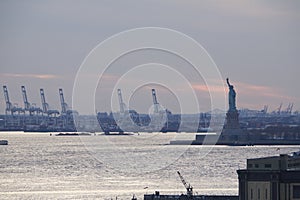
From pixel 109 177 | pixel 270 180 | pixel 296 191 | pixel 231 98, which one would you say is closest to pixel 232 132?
pixel 231 98

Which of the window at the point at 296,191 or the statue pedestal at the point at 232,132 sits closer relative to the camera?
the window at the point at 296,191

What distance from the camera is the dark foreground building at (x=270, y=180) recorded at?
18562mm

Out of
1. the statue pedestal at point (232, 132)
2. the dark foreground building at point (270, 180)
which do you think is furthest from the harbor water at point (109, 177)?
the statue pedestal at point (232, 132)

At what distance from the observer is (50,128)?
449 ft

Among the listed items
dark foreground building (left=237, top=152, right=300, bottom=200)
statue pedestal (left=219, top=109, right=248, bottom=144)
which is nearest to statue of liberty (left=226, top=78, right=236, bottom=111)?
statue pedestal (left=219, top=109, right=248, bottom=144)

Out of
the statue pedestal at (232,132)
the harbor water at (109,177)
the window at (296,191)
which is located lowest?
the harbor water at (109,177)

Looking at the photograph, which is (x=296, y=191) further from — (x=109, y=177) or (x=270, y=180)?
(x=109, y=177)

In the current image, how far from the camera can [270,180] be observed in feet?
61.3

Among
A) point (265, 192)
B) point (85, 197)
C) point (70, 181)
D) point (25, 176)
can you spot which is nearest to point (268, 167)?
point (265, 192)

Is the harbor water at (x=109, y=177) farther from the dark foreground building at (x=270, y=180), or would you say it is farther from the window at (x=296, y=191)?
the window at (x=296, y=191)

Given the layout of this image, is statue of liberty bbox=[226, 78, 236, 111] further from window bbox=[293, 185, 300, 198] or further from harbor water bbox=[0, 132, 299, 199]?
window bbox=[293, 185, 300, 198]

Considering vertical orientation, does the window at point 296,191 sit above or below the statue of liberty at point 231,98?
below

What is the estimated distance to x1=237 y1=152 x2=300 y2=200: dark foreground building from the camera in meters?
18.6

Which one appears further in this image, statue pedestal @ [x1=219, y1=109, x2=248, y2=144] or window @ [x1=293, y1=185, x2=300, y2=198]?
statue pedestal @ [x1=219, y1=109, x2=248, y2=144]
